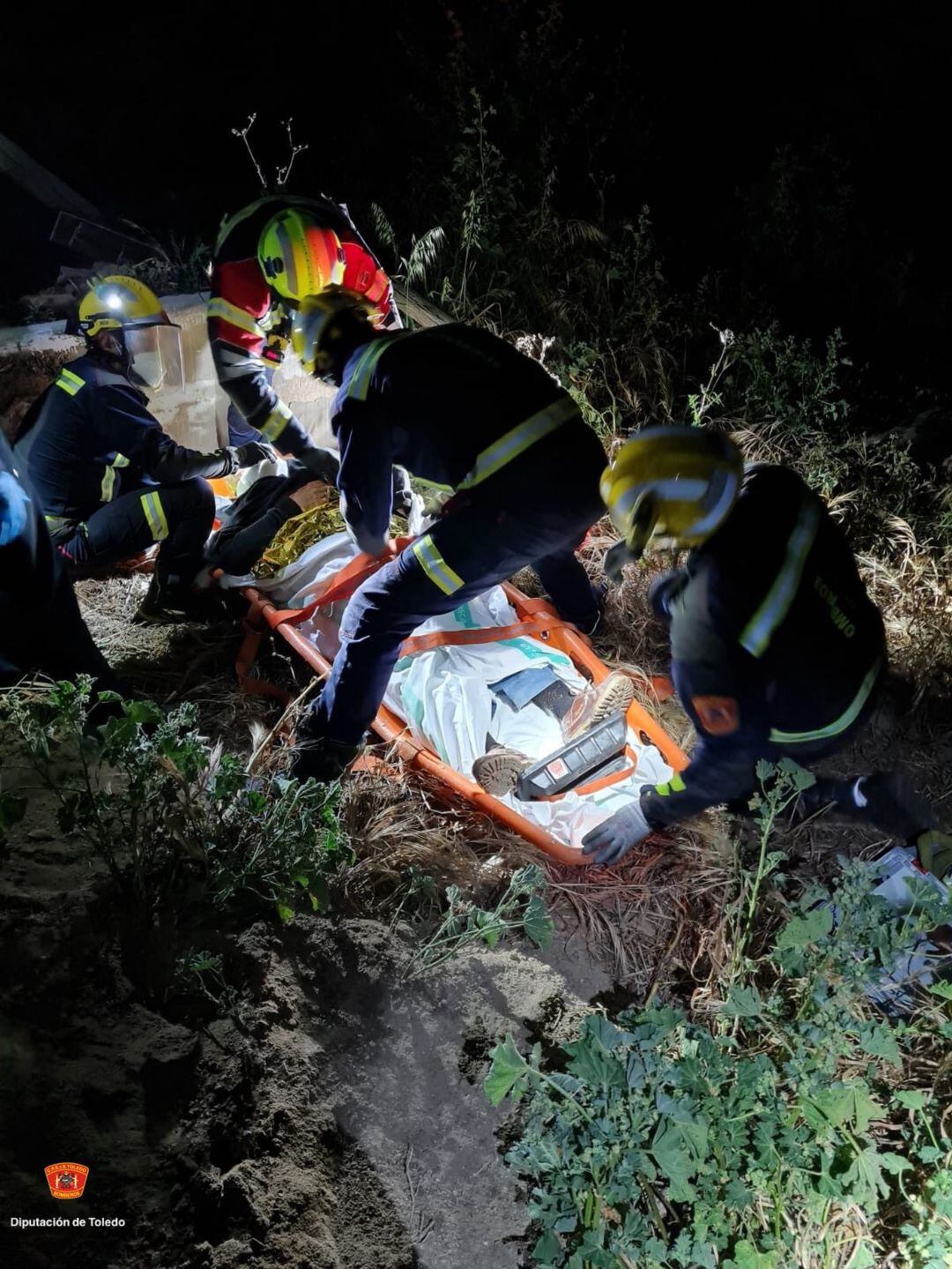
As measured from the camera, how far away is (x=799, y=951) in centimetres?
240

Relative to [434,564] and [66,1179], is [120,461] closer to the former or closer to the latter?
[434,564]

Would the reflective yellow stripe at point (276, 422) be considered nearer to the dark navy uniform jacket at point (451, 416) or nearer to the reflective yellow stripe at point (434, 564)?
the dark navy uniform jacket at point (451, 416)

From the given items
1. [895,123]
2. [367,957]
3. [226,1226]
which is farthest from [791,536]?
[895,123]

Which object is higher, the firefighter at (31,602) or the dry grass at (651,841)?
the firefighter at (31,602)

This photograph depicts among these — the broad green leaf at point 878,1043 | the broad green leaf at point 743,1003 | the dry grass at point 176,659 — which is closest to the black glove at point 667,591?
the broad green leaf at point 743,1003

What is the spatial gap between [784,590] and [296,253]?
7.57ft

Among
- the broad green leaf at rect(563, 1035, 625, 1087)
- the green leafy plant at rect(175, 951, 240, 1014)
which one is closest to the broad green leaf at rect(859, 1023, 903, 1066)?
the broad green leaf at rect(563, 1035, 625, 1087)

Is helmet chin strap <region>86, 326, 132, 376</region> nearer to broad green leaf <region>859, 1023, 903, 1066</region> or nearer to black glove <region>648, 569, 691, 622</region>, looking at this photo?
black glove <region>648, 569, 691, 622</region>

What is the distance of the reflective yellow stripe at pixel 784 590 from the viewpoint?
100 inches

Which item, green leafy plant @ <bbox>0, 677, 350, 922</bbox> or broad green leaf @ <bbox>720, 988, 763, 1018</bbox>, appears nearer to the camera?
broad green leaf @ <bbox>720, 988, 763, 1018</bbox>

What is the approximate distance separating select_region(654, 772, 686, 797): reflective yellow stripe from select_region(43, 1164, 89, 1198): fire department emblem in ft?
6.58

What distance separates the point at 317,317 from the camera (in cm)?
324

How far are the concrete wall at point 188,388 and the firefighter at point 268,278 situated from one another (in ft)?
4.06

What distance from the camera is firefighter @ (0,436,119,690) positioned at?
120 inches
